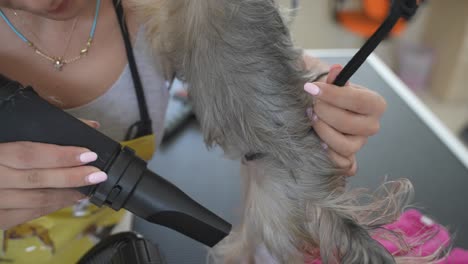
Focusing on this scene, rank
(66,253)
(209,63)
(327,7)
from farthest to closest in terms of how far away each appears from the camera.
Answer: (327,7) < (66,253) < (209,63)

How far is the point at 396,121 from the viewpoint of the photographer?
3.90 ft

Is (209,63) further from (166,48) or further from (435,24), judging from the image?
(435,24)

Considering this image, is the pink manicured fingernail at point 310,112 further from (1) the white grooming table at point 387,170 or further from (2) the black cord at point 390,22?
(1) the white grooming table at point 387,170

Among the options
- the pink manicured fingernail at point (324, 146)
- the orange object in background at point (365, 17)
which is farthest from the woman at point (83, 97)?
the orange object in background at point (365, 17)

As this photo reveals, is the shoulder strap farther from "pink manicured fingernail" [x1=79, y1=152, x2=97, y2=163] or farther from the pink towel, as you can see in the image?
the pink towel

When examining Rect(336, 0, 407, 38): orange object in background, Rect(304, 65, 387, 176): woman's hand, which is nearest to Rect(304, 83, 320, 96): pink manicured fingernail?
Rect(304, 65, 387, 176): woman's hand

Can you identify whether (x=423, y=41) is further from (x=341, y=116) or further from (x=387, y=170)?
(x=341, y=116)

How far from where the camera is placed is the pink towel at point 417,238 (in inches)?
21.1

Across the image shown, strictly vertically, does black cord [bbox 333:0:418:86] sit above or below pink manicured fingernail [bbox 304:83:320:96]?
above

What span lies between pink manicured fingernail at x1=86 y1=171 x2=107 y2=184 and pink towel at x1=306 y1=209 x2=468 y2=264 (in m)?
0.25

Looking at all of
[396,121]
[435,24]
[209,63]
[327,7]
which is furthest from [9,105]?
[435,24]

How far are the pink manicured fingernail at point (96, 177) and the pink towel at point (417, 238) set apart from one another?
0.25m

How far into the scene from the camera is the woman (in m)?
0.55

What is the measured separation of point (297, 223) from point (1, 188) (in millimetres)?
342
